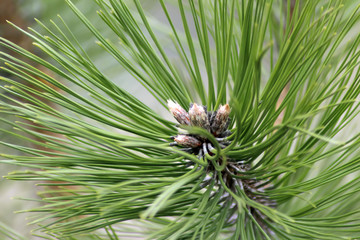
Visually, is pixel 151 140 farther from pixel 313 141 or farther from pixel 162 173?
pixel 313 141

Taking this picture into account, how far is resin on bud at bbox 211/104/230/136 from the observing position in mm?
347

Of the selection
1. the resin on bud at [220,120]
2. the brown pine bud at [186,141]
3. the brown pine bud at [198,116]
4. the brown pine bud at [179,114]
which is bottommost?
the brown pine bud at [186,141]

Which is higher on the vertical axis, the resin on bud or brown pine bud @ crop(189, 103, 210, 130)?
brown pine bud @ crop(189, 103, 210, 130)

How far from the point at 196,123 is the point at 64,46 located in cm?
14

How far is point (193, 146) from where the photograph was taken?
0.35m

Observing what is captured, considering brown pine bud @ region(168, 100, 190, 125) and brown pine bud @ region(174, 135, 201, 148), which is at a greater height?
brown pine bud @ region(168, 100, 190, 125)

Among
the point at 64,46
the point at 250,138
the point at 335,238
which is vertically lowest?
the point at 335,238

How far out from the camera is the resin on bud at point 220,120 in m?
0.35

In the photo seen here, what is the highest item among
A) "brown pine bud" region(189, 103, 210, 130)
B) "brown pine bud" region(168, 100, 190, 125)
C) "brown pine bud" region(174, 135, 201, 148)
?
"brown pine bud" region(168, 100, 190, 125)

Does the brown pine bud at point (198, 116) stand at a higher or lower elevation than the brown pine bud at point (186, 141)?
higher

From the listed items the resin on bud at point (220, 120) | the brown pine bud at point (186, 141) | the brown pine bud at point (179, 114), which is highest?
the brown pine bud at point (179, 114)

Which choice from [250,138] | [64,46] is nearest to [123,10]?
[64,46]

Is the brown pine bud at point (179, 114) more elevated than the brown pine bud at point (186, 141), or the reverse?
the brown pine bud at point (179, 114)

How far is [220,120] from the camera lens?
1.16ft
